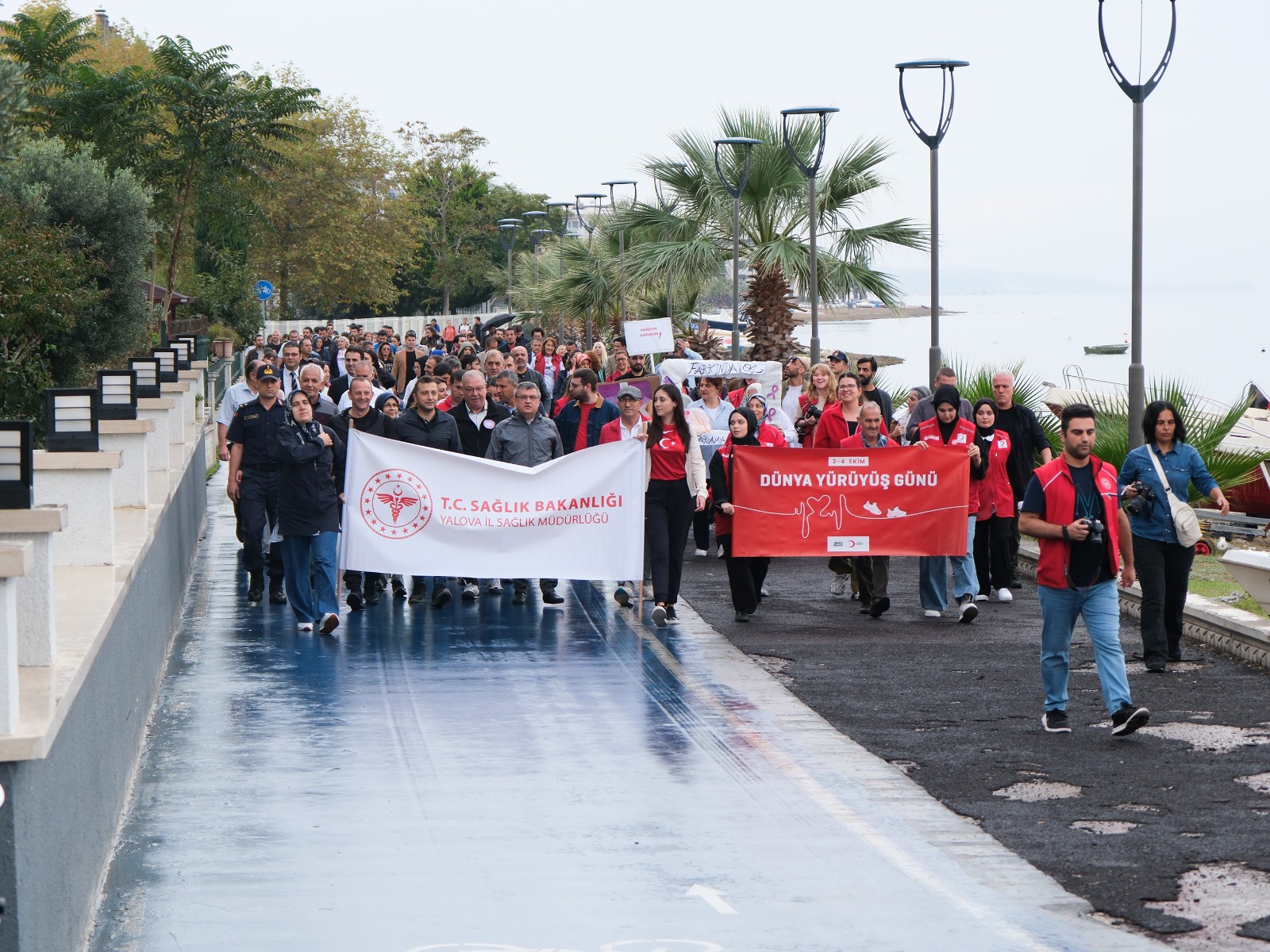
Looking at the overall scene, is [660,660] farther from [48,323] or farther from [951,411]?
[48,323]

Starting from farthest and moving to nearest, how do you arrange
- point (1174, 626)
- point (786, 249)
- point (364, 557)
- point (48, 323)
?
point (786, 249), point (48, 323), point (364, 557), point (1174, 626)

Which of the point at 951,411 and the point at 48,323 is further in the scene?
the point at 48,323

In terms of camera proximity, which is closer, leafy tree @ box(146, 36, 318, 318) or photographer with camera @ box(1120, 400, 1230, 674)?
photographer with camera @ box(1120, 400, 1230, 674)

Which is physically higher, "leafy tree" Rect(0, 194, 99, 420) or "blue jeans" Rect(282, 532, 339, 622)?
Result: "leafy tree" Rect(0, 194, 99, 420)

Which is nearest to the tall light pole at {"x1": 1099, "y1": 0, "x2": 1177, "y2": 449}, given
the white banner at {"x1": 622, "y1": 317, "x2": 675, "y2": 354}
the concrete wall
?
the concrete wall

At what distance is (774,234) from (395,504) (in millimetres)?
19678

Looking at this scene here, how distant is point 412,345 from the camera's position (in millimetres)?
26922

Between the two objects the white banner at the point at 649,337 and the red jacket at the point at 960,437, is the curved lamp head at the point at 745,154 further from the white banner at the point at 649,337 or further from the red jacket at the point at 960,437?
the red jacket at the point at 960,437

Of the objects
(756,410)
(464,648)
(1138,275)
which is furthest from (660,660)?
(1138,275)

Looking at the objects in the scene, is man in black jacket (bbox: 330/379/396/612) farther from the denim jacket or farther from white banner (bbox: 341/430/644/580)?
the denim jacket

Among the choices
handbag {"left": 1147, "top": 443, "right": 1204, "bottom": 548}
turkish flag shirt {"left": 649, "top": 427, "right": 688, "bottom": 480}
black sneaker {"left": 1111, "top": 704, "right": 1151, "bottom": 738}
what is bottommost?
black sneaker {"left": 1111, "top": 704, "right": 1151, "bottom": 738}

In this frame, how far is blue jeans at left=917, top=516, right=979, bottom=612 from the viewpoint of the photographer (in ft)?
44.3

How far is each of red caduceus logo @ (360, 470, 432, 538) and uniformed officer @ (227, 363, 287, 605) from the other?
2.41 ft

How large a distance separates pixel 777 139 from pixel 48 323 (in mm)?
13411
